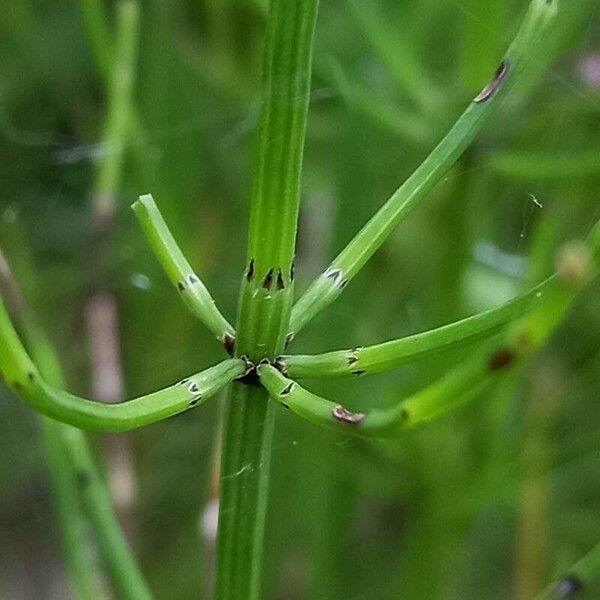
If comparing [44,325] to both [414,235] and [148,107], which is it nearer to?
[148,107]

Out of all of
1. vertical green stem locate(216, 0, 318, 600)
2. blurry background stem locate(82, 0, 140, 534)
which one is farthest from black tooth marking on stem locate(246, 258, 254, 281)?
blurry background stem locate(82, 0, 140, 534)

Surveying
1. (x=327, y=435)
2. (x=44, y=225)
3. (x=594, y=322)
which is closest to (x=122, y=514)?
(x=327, y=435)

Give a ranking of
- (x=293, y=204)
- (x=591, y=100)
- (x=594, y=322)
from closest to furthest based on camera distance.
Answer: (x=293, y=204) → (x=591, y=100) → (x=594, y=322)

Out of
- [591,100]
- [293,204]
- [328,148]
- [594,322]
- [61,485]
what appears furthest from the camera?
[328,148]

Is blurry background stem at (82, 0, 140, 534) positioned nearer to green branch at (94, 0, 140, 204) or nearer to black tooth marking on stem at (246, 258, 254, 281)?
green branch at (94, 0, 140, 204)

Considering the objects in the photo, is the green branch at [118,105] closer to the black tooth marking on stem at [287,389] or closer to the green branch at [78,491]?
the green branch at [78,491]

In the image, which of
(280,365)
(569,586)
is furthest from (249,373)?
(569,586)

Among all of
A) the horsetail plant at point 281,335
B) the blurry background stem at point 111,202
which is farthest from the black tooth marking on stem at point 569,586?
the blurry background stem at point 111,202
